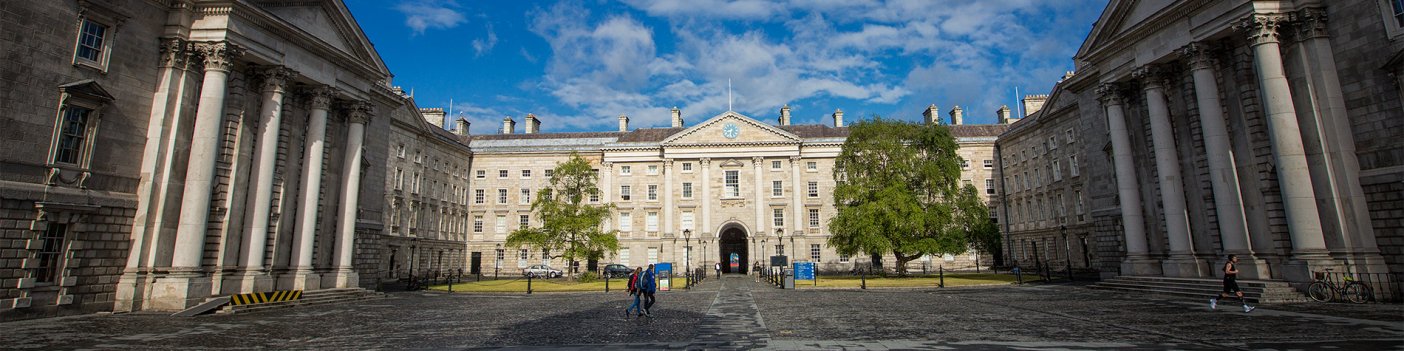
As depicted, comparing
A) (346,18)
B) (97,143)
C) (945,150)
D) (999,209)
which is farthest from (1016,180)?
(97,143)

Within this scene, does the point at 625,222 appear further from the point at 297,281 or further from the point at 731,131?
the point at 297,281

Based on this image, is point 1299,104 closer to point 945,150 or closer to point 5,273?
point 945,150

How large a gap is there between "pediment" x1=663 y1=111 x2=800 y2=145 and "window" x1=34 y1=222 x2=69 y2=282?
4480cm

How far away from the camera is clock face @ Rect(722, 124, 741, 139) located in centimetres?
5859

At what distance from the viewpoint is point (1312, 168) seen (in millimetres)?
17641

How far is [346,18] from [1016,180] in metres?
50.1

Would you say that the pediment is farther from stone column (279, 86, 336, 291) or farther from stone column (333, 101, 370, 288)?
stone column (279, 86, 336, 291)

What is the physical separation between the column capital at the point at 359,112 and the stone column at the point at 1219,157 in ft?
99.5

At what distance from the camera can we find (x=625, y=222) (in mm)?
58875

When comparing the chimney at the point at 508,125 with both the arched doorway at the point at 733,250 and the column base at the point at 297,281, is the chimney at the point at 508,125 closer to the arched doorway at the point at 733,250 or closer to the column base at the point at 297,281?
the arched doorway at the point at 733,250

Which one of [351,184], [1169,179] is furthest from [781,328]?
[351,184]

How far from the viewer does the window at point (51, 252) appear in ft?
51.5

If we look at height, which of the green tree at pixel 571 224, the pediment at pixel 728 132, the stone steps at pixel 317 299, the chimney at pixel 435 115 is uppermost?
the chimney at pixel 435 115

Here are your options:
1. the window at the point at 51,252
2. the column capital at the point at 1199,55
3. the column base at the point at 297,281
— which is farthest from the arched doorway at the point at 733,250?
the window at the point at 51,252
